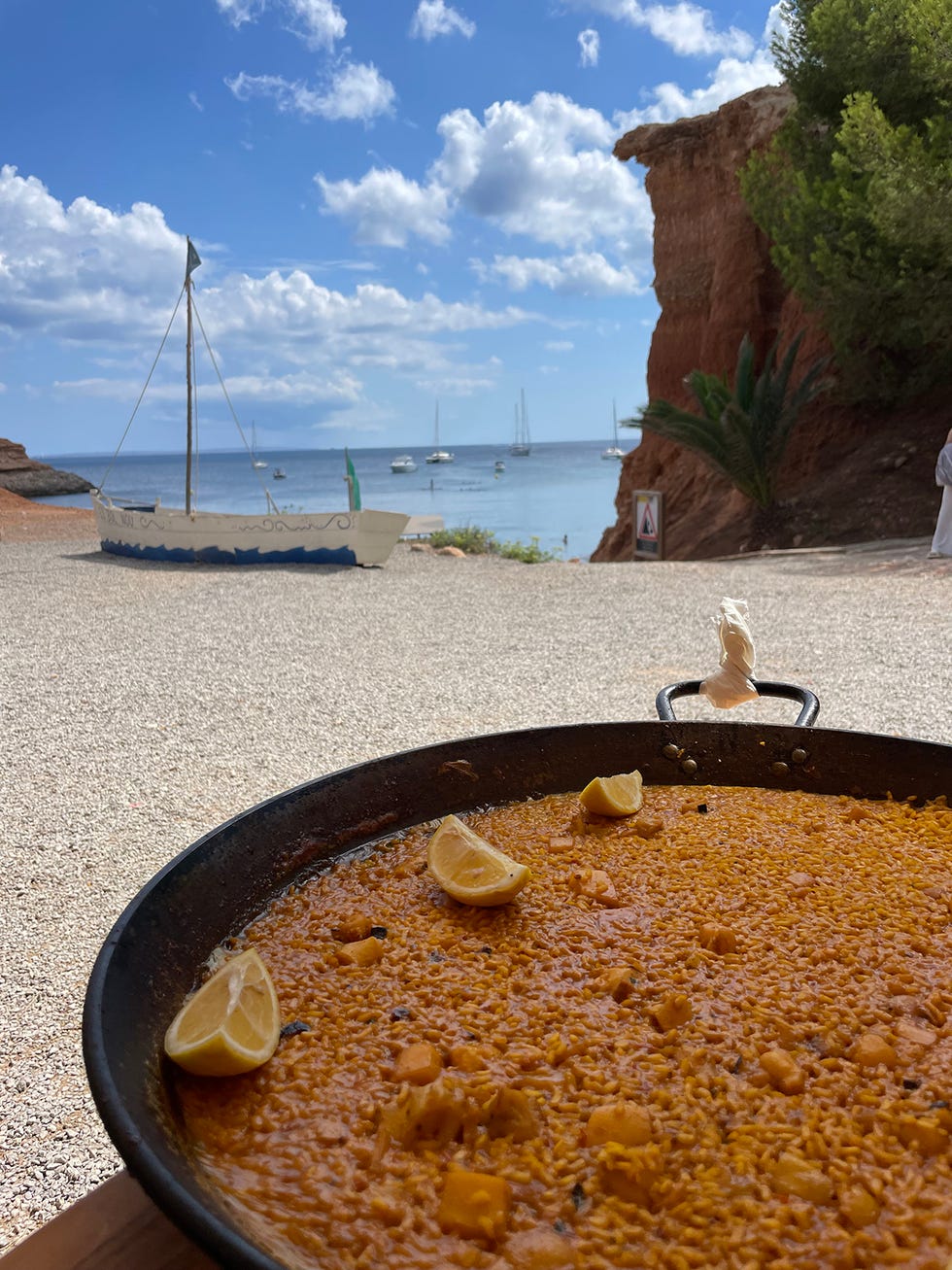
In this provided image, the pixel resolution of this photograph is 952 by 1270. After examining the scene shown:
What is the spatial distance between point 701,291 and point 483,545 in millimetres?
8592

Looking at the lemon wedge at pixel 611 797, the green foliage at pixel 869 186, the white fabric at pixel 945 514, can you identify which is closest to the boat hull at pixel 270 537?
the white fabric at pixel 945 514

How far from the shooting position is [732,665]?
1.68 meters

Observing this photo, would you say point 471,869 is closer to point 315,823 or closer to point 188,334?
point 315,823

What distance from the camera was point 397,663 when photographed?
630cm

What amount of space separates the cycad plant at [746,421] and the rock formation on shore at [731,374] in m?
0.93

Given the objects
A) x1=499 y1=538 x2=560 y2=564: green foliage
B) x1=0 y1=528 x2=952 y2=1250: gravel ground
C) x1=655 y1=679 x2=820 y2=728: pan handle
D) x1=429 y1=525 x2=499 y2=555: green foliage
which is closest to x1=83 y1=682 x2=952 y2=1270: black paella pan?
x1=655 y1=679 x2=820 y2=728: pan handle

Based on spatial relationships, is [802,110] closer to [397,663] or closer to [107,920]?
[397,663]

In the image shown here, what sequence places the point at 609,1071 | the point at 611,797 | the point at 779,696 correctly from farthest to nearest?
the point at 779,696, the point at 611,797, the point at 609,1071

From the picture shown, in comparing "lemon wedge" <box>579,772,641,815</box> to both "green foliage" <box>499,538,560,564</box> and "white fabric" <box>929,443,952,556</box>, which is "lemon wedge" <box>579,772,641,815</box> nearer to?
"white fabric" <box>929,443,952,556</box>

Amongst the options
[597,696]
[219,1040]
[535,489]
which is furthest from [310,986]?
[535,489]

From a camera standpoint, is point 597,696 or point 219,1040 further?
point 597,696

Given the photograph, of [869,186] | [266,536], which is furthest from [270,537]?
[869,186]

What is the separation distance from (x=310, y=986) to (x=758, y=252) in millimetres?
19242

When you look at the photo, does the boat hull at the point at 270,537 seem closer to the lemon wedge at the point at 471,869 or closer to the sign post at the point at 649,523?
the sign post at the point at 649,523
